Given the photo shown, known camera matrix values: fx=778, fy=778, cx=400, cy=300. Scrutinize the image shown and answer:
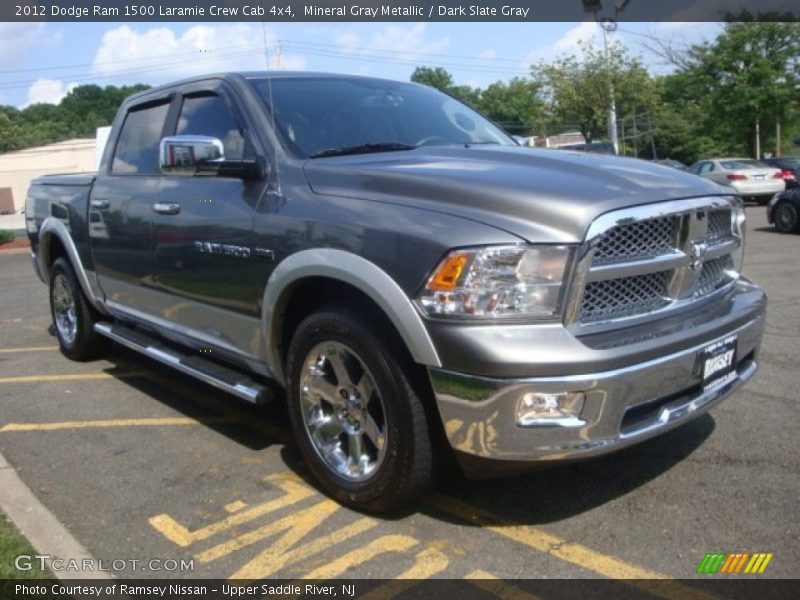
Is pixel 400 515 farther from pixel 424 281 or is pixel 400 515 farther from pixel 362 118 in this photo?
pixel 362 118

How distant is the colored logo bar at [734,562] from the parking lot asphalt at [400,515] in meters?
0.03

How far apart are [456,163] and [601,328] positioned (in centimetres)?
105

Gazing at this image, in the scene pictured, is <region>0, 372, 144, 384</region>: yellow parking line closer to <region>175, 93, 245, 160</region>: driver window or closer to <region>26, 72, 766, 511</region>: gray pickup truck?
<region>26, 72, 766, 511</region>: gray pickup truck

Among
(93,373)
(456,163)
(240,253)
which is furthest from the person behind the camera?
(93,373)

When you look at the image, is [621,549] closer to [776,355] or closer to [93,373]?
[776,355]

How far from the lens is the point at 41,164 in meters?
55.2

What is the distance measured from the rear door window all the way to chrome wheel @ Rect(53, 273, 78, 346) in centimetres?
136

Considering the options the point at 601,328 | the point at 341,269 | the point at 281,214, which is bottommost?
the point at 601,328

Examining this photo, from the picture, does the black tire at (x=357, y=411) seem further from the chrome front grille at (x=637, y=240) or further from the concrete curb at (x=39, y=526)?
the concrete curb at (x=39, y=526)

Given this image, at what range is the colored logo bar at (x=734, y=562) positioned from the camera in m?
2.91

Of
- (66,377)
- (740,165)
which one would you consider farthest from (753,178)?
(66,377)

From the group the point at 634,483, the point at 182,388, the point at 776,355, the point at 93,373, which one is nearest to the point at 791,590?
the point at 634,483

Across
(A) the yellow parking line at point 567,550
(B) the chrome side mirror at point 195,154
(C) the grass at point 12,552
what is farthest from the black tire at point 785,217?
(C) the grass at point 12,552

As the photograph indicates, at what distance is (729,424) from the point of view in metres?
4.35
